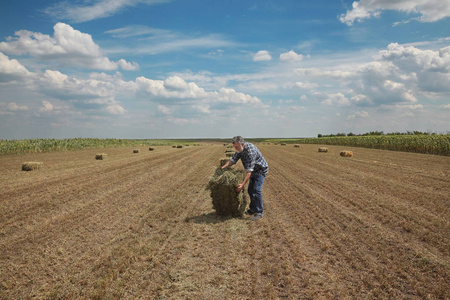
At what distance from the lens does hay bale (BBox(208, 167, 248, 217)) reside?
7617 millimetres

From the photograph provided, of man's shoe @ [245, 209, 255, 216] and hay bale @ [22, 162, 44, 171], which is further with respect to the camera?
hay bale @ [22, 162, 44, 171]

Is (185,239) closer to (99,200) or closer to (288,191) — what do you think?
(99,200)

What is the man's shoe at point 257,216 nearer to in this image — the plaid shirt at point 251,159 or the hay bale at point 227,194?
the hay bale at point 227,194

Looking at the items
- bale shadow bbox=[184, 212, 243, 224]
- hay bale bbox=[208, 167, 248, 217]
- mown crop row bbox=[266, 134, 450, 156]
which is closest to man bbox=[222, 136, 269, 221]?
hay bale bbox=[208, 167, 248, 217]

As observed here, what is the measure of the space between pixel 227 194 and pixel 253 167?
1133 mm

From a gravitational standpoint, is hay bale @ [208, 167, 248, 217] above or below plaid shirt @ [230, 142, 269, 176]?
below

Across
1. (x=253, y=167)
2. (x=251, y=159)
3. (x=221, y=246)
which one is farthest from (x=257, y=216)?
(x=221, y=246)

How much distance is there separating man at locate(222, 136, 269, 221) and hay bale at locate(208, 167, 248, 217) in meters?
0.27

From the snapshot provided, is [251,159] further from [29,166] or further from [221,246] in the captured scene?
[29,166]

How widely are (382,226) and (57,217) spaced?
31.6 ft

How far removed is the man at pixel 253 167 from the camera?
7324 millimetres

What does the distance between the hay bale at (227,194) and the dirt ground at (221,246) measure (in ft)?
1.28

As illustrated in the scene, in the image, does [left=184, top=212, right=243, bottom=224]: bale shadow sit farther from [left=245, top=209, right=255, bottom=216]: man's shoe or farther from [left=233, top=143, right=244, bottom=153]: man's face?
[left=233, top=143, right=244, bottom=153]: man's face

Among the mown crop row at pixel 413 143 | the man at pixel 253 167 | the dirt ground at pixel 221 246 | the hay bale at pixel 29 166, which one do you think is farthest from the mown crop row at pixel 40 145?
the mown crop row at pixel 413 143
